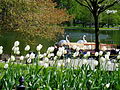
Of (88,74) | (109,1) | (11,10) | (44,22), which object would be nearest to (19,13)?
(11,10)

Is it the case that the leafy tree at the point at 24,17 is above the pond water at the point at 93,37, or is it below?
above

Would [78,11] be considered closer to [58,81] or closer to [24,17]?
[24,17]

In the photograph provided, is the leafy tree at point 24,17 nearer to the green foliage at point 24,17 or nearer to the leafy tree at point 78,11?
the green foliage at point 24,17

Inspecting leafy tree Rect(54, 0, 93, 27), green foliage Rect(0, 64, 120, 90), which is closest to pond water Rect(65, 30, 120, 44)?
leafy tree Rect(54, 0, 93, 27)

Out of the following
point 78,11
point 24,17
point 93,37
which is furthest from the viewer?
point 78,11

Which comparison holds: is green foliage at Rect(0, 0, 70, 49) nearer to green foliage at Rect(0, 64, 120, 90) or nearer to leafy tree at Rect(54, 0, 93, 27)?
green foliage at Rect(0, 64, 120, 90)

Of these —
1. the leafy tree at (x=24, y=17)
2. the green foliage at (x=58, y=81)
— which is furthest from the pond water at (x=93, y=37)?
the green foliage at (x=58, y=81)

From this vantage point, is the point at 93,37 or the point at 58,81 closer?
the point at 58,81

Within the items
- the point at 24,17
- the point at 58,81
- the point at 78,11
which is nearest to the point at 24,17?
the point at 24,17

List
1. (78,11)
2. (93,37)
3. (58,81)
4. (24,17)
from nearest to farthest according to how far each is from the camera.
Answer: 1. (58,81)
2. (24,17)
3. (93,37)
4. (78,11)

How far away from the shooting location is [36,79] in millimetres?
6570

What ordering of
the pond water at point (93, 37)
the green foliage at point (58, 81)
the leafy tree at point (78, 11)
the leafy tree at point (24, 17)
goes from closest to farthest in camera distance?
the green foliage at point (58, 81), the leafy tree at point (24, 17), the pond water at point (93, 37), the leafy tree at point (78, 11)

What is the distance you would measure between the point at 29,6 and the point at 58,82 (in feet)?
40.8

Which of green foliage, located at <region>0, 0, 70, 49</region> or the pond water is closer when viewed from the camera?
green foliage, located at <region>0, 0, 70, 49</region>
